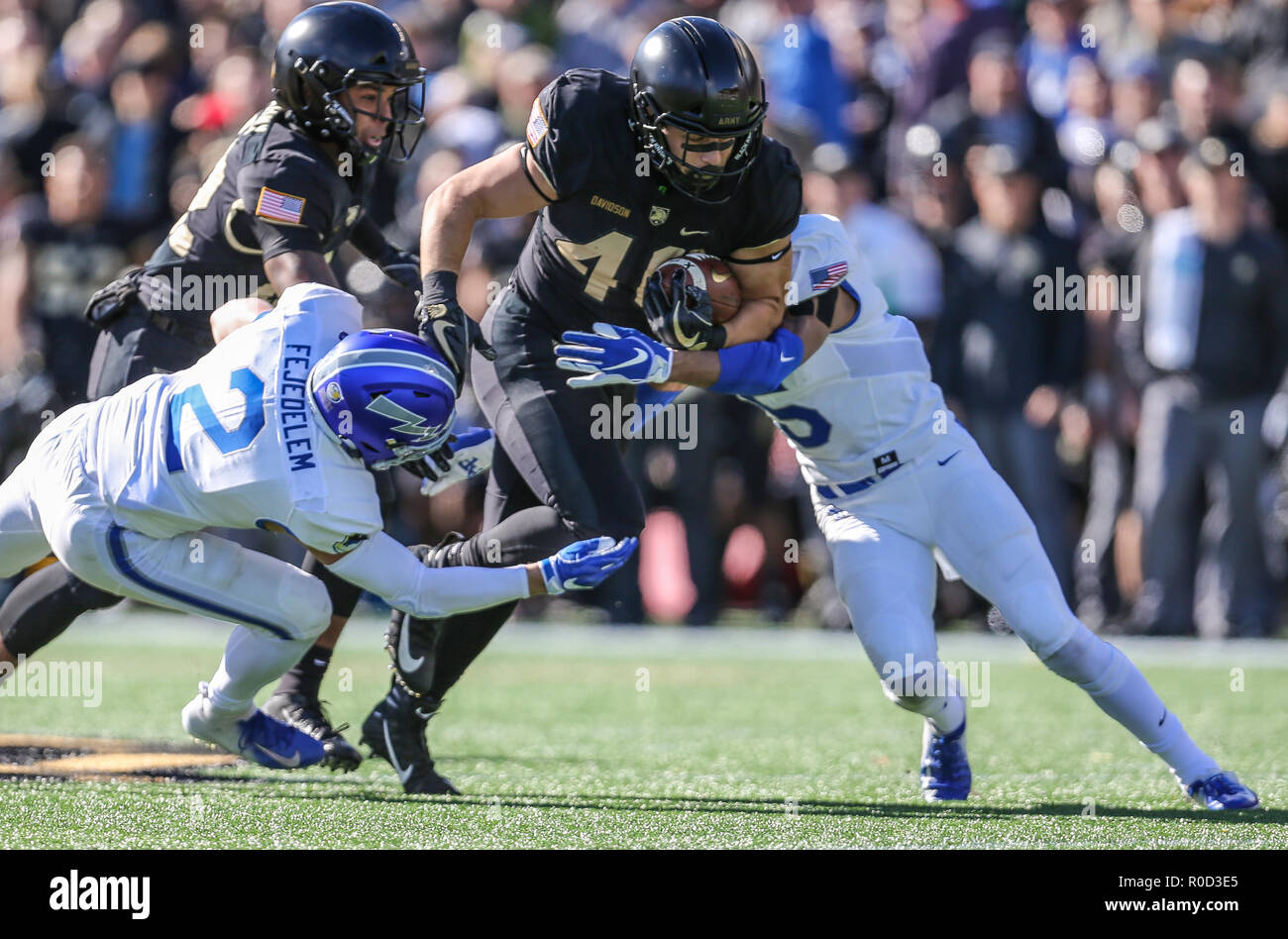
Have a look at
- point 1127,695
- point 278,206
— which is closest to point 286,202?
point 278,206

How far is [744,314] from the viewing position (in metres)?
4.49

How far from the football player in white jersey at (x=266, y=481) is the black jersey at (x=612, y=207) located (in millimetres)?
607

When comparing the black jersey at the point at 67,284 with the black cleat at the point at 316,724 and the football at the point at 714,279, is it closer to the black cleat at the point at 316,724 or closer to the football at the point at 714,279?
the black cleat at the point at 316,724

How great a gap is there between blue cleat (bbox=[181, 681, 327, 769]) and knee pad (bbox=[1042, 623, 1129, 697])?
6.50 ft

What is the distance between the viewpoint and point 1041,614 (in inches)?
177

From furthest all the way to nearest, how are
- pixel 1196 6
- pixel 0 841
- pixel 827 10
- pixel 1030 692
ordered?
pixel 827 10, pixel 1196 6, pixel 1030 692, pixel 0 841

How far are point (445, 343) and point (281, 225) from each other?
29.9 inches

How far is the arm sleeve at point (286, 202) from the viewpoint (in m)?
4.68

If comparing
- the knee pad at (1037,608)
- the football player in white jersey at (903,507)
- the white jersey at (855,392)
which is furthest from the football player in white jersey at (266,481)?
the knee pad at (1037,608)

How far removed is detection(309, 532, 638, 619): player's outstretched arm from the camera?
4.14 m

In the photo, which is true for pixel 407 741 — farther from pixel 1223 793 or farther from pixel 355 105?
pixel 1223 793

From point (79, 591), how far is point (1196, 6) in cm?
698

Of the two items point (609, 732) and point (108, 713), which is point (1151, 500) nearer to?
point (609, 732)

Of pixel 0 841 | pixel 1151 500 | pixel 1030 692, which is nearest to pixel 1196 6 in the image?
pixel 1151 500
